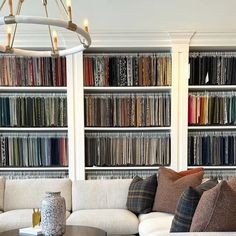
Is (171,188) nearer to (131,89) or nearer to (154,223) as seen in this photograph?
(154,223)

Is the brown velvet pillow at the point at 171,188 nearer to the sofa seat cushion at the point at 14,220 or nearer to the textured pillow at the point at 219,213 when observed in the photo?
the textured pillow at the point at 219,213

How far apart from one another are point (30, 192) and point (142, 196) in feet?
3.85

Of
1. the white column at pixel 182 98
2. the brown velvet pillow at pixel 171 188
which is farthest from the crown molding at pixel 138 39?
the brown velvet pillow at pixel 171 188

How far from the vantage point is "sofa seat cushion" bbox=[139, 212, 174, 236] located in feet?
8.64

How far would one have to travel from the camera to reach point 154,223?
2.76m

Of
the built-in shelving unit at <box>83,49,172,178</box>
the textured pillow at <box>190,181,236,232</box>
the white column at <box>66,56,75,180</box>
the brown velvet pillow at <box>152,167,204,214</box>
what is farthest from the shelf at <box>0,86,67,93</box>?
the textured pillow at <box>190,181,236,232</box>

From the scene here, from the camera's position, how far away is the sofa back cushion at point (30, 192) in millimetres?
3387

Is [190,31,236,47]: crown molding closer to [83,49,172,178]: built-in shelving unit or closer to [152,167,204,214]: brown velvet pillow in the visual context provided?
[83,49,172,178]: built-in shelving unit

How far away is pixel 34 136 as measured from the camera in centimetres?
397

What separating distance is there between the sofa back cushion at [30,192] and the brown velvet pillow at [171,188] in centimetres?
96

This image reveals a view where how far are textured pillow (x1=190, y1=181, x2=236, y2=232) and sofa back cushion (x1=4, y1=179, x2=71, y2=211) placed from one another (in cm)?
177

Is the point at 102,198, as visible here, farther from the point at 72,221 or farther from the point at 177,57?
the point at 177,57

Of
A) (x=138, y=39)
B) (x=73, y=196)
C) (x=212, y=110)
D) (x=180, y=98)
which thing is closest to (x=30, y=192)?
(x=73, y=196)

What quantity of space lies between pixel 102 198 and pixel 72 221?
0.51 metres
